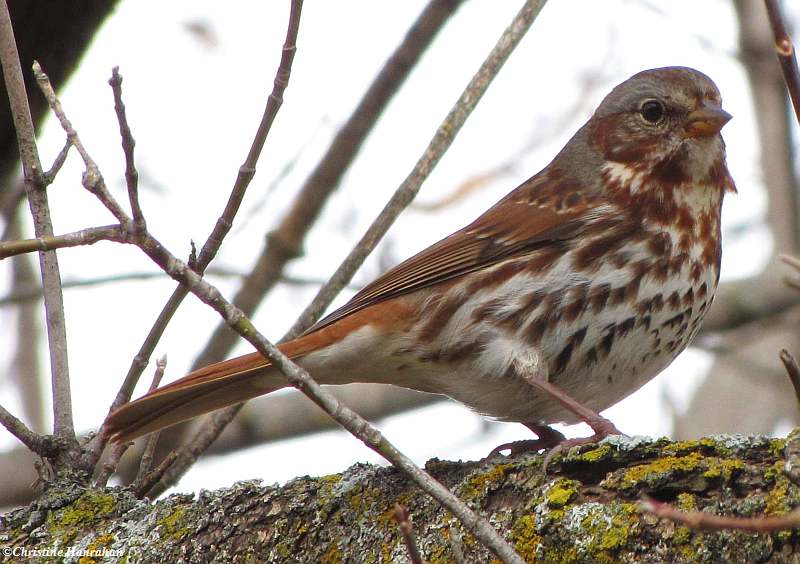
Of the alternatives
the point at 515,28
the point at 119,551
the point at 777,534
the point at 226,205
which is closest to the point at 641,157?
the point at 515,28

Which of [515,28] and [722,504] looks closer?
[722,504]

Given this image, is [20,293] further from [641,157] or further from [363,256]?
[641,157]

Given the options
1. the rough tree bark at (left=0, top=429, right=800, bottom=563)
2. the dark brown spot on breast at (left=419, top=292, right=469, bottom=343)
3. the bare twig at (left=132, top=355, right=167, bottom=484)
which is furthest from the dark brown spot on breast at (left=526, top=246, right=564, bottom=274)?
the bare twig at (left=132, top=355, right=167, bottom=484)

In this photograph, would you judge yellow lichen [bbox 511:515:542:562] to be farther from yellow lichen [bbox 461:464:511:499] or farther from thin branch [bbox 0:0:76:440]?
thin branch [bbox 0:0:76:440]

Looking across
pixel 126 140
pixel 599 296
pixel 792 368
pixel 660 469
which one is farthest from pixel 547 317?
pixel 126 140

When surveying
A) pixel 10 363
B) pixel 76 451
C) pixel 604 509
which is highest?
pixel 10 363

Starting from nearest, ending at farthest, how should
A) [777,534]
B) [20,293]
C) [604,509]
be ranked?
[777,534], [604,509], [20,293]
